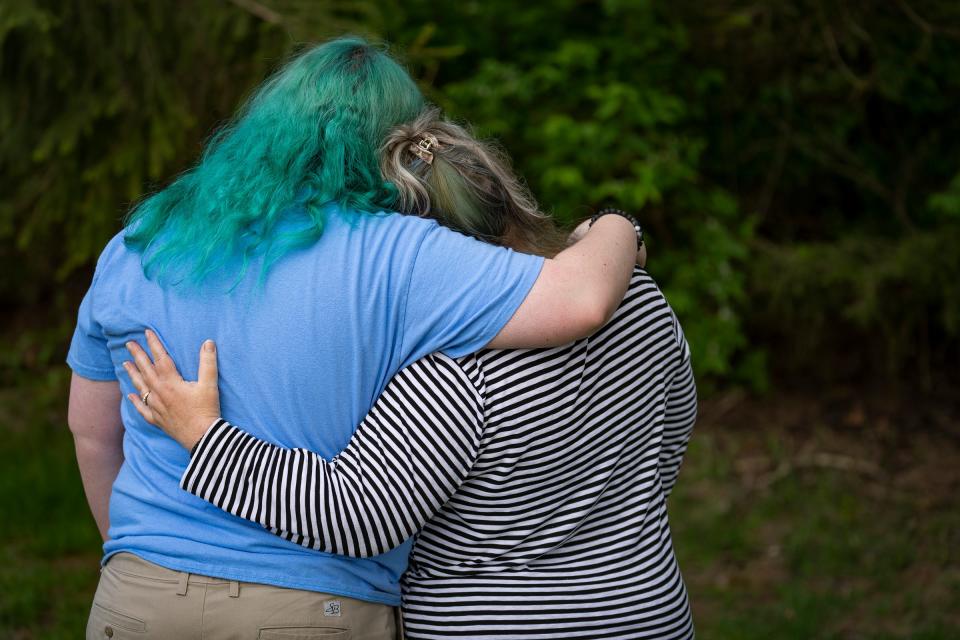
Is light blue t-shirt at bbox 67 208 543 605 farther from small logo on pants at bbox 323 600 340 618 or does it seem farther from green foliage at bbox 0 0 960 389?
green foliage at bbox 0 0 960 389

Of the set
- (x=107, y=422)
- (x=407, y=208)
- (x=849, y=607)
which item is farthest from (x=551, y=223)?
(x=849, y=607)

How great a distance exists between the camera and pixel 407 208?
1845mm

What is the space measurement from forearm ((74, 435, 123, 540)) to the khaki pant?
13.3 inches

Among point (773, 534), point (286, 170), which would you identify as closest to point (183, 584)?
point (286, 170)

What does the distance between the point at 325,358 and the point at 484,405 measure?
0.92 feet

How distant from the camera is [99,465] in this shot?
208 cm

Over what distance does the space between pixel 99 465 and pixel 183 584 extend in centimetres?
47

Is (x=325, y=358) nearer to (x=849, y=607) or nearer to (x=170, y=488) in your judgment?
(x=170, y=488)

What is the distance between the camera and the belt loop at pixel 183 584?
1733 mm

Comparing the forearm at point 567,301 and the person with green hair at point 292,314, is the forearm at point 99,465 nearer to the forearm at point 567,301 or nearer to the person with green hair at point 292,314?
the person with green hair at point 292,314

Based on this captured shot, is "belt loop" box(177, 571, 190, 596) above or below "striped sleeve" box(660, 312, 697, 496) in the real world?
above

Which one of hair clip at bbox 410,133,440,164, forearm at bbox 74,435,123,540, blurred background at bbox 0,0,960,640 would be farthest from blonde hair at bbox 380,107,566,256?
blurred background at bbox 0,0,960,640

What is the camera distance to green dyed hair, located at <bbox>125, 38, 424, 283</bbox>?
5.67 feet

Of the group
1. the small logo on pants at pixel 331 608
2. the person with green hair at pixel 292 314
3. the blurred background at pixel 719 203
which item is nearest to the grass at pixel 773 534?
the blurred background at pixel 719 203
